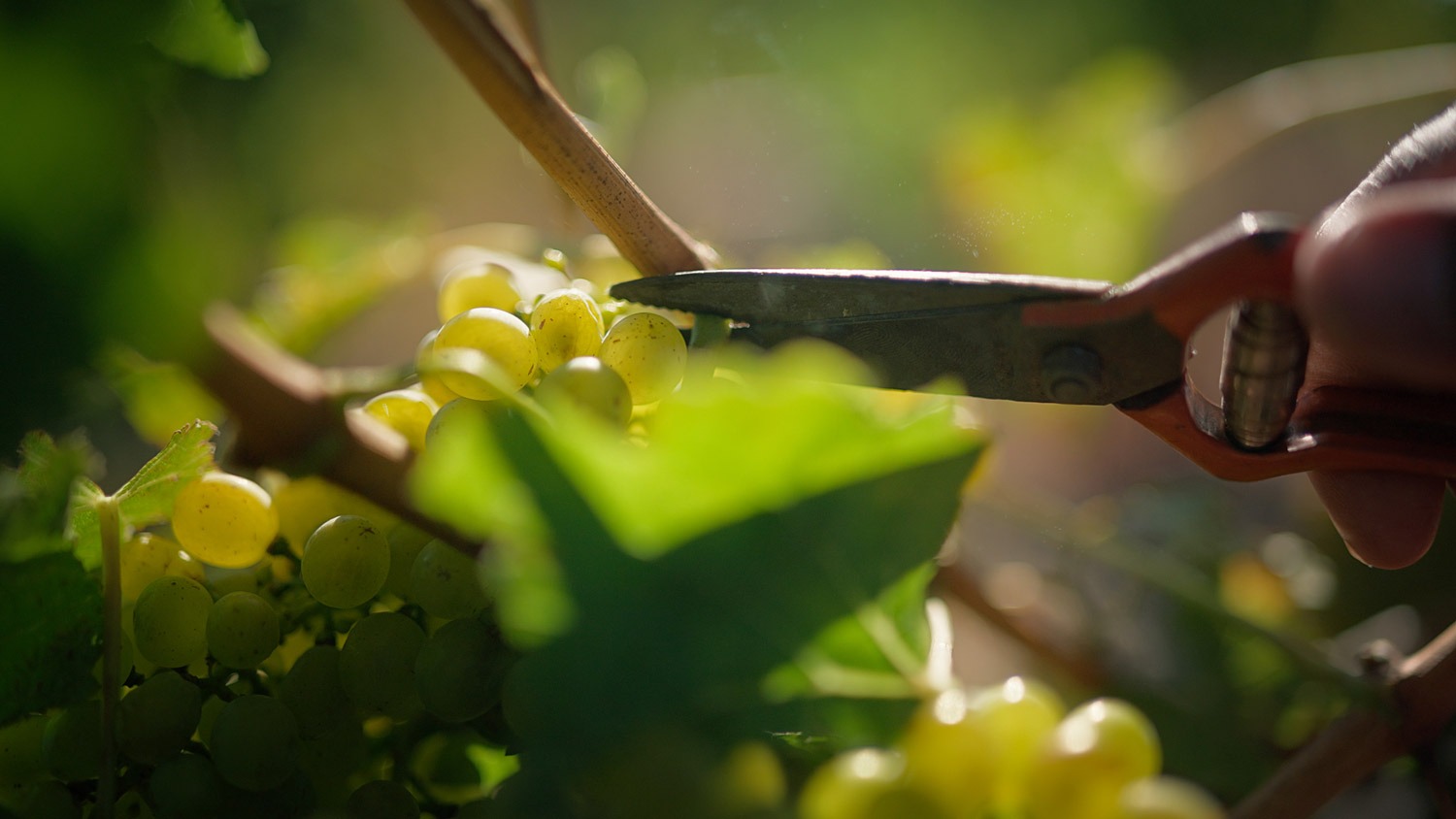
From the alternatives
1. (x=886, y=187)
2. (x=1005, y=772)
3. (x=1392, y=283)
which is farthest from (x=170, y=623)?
(x=886, y=187)

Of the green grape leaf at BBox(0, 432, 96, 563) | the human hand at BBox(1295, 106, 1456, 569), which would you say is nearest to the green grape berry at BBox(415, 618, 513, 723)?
the green grape leaf at BBox(0, 432, 96, 563)

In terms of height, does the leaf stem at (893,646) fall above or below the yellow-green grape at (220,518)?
below

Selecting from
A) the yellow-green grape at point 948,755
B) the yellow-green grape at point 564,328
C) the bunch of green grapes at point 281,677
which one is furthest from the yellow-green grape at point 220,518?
the yellow-green grape at point 948,755

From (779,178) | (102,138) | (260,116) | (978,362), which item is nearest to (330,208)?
(260,116)

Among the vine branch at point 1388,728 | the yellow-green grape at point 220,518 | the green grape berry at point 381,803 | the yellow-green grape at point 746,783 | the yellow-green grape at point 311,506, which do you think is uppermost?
the yellow-green grape at point 220,518

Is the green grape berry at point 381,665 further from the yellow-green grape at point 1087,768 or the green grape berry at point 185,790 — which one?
the yellow-green grape at point 1087,768

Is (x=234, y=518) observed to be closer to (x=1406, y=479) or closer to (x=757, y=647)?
(x=757, y=647)

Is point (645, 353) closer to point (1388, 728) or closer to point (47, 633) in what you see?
point (47, 633)
